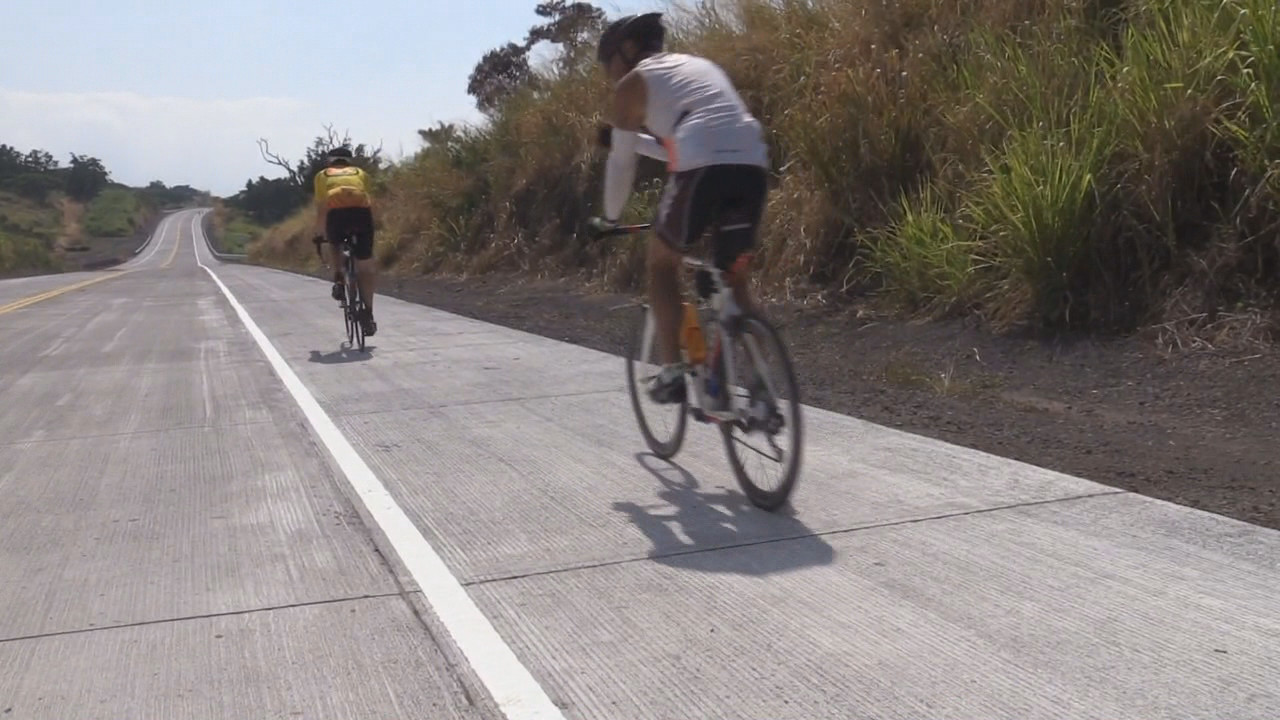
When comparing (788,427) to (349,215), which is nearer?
(788,427)

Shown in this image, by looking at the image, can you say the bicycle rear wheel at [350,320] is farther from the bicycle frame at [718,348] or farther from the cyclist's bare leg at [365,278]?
the bicycle frame at [718,348]

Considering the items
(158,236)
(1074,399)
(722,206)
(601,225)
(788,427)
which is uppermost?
(722,206)

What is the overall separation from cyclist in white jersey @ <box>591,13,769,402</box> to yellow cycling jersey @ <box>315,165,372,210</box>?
6671 mm

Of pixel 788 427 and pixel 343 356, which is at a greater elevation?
pixel 788 427

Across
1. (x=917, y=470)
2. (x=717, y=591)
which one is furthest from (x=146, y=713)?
(x=917, y=470)

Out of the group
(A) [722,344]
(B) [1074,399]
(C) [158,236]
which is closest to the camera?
(A) [722,344]

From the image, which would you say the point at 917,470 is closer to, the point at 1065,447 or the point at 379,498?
the point at 1065,447

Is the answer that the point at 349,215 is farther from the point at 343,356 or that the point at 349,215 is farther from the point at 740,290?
the point at 740,290

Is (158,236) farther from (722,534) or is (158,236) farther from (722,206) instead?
(722,534)

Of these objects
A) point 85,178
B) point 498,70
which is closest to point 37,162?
point 85,178

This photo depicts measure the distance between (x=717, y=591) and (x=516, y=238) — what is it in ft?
59.0

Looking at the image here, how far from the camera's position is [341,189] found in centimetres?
1191

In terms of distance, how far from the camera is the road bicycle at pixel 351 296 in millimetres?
11812

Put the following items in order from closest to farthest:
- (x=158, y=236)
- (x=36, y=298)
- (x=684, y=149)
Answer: (x=684, y=149), (x=36, y=298), (x=158, y=236)
